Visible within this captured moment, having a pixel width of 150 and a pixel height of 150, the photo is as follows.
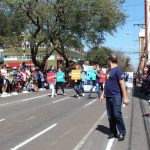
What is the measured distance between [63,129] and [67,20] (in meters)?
31.5

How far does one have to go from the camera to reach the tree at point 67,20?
143 feet

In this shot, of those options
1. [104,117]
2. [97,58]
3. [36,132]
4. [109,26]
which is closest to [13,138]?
[36,132]

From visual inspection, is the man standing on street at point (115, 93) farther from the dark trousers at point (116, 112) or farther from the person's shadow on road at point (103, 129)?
the person's shadow on road at point (103, 129)

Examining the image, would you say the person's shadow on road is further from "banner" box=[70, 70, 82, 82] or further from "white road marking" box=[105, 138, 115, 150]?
"banner" box=[70, 70, 82, 82]

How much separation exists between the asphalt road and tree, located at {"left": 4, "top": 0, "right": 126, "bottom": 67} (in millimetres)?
24539

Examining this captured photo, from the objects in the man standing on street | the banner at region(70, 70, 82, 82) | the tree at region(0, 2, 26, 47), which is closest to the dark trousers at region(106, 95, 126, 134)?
the man standing on street

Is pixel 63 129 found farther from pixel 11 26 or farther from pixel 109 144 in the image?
pixel 11 26

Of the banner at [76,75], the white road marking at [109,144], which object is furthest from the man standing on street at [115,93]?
the banner at [76,75]

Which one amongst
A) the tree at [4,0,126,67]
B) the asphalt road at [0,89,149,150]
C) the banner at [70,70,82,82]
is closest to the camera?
the asphalt road at [0,89,149,150]

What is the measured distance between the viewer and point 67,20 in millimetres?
44281

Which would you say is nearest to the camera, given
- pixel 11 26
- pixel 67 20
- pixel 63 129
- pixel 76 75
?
pixel 63 129

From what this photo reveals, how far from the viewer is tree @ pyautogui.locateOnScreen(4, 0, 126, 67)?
43.5 metres

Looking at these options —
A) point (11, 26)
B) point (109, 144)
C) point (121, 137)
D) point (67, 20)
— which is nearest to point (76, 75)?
point (121, 137)

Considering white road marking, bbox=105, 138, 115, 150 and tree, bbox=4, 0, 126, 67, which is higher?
tree, bbox=4, 0, 126, 67
